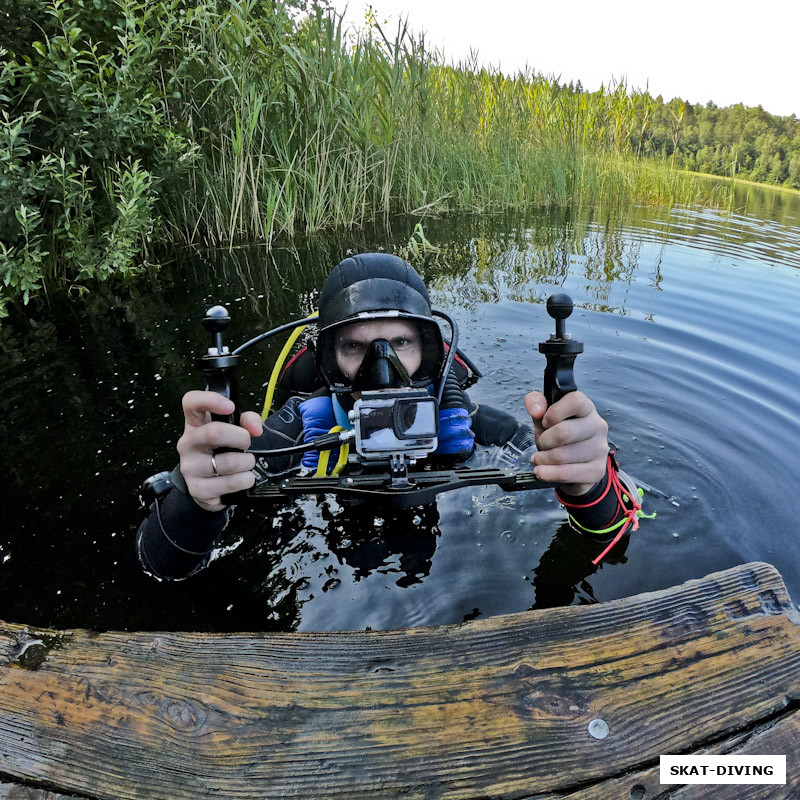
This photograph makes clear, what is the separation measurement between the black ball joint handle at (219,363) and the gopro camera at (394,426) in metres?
0.36

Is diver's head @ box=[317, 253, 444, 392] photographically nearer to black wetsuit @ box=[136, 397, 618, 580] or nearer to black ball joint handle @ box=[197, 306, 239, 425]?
black wetsuit @ box=[136, 397, 618, 580]

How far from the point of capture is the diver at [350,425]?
1588mm

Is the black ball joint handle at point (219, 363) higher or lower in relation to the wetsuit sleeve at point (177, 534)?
higher

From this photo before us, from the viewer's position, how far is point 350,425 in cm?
230

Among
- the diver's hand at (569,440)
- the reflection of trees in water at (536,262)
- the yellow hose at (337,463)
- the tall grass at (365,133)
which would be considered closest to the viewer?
the diver's hand at (569,440)

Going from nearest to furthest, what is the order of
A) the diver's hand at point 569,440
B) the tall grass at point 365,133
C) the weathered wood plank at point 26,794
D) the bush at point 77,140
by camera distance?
the weathered wood plank at point 26,794, the diver's hand at point 569,440, the bush at point 77,140, the tall grass at point 365,133

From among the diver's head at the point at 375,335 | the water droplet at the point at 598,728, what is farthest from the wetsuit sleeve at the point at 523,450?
the water droplet at the point at 598,728

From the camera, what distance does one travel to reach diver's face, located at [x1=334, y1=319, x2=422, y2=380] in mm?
2242

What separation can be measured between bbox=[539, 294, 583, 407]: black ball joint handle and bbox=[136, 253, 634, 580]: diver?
0.03m

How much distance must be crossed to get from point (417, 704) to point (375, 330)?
1395 mm

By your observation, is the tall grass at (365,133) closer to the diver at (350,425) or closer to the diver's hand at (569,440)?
the diver at (350,425)

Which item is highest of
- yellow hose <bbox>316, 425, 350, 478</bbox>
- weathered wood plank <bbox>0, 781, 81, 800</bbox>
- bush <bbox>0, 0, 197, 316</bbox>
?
bush <bbox>0, 0, 197, 316</bbox>

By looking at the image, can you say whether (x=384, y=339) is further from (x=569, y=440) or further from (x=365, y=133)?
(x=365, y=133)

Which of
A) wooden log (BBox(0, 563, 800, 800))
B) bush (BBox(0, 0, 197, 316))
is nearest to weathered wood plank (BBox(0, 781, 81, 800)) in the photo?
wooden log (BBox(0, 563, 800, 800))
